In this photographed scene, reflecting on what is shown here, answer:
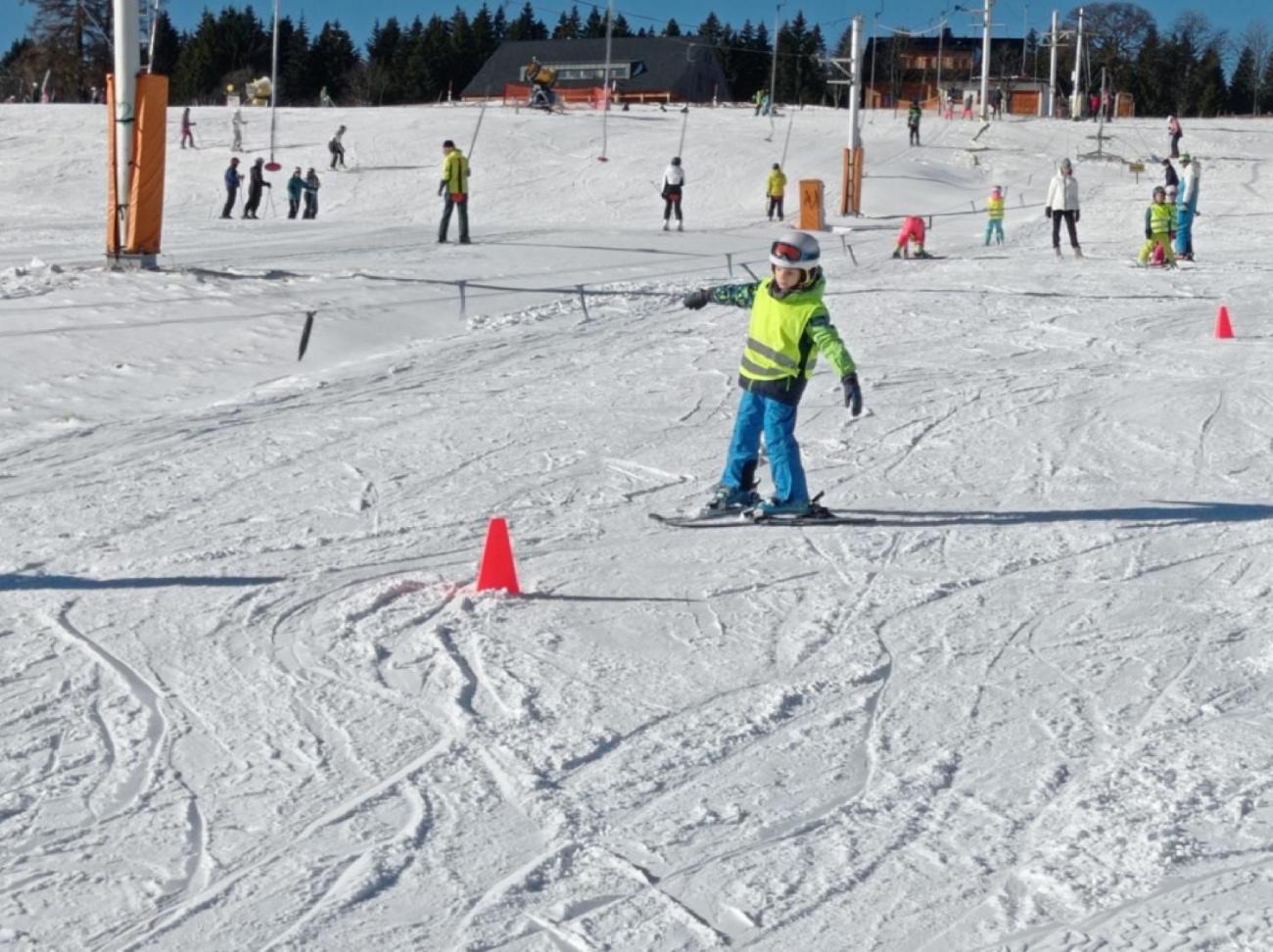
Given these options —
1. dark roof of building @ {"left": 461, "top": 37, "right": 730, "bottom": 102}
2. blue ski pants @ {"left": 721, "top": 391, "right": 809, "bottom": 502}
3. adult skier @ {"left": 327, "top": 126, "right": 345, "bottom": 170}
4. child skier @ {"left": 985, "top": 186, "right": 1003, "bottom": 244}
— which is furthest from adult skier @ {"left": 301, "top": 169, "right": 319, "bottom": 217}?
dark roof of building @ {"left": 461, "top": 37, "right": 730, "bottom": 102}

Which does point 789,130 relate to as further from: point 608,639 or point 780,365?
point 608,639

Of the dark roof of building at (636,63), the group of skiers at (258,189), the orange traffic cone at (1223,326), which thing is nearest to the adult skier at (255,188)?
the group of skiers at (258,189)

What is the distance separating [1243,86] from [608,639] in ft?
334

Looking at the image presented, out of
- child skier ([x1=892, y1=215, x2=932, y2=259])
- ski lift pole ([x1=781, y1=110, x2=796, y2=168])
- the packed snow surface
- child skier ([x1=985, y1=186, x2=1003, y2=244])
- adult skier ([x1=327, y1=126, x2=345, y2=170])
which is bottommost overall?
A: the packed snow surface

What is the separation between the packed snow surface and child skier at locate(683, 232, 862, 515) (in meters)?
0.30

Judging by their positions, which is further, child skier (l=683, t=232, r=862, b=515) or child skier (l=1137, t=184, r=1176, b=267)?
child skier (l=1137, t=184, r=1176, b=267)

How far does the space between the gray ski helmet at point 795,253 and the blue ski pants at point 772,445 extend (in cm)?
67

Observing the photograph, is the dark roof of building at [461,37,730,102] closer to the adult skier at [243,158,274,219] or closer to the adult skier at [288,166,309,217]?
the adult skier at [288,166,309,217]

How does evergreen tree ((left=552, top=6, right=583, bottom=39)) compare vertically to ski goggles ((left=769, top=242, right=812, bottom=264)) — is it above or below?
above

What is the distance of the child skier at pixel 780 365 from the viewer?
7793 millimetres

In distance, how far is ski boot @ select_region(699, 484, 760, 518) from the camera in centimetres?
830

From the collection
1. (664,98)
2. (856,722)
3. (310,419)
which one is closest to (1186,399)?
(310,419)

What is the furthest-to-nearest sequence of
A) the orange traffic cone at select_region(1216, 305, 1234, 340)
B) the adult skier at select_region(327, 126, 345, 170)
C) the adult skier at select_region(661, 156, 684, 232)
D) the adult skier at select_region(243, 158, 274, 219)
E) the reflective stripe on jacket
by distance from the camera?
1. the adult skier at select_region(327, 126, 345, 170)
2. the adult skier at select_region(243, 158, 274, 219)
3. the adult skier at select_region(661, 156, 684, 232)
4. the reflective stripe on jacket
5. the orange traffic cone at select_region(1216, 305, 1234, 340)

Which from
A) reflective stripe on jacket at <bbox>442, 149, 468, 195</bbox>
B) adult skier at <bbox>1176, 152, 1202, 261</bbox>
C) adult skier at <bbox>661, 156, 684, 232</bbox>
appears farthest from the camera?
adult skier at <bbox>661, 156, 684, 232</bbox>
